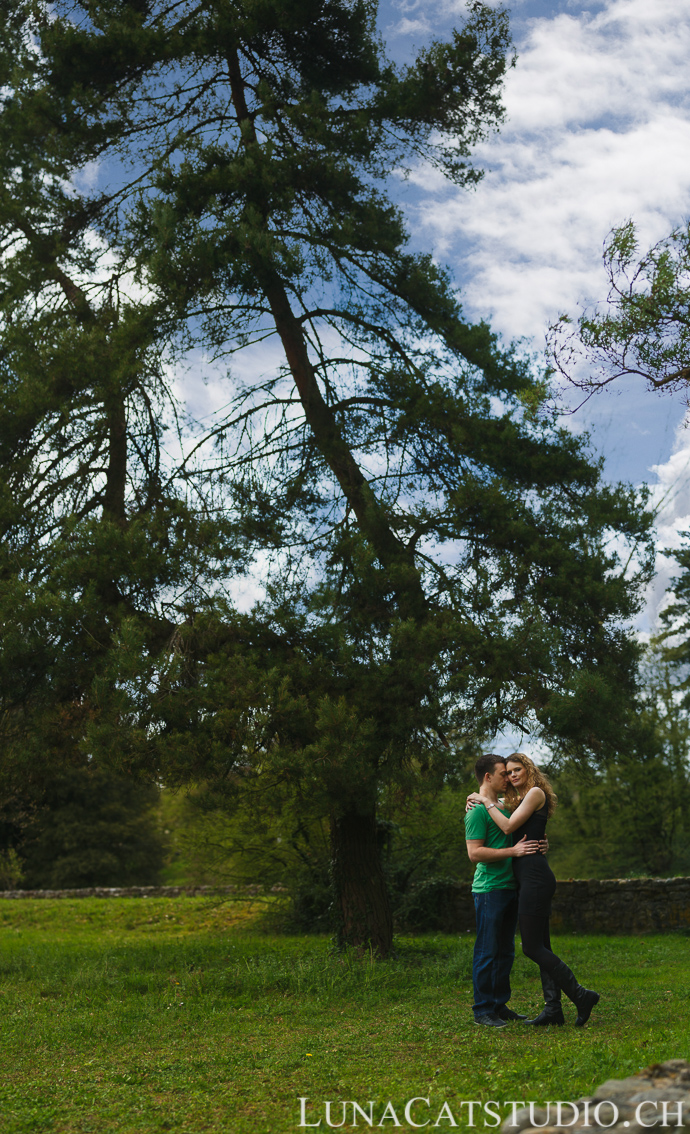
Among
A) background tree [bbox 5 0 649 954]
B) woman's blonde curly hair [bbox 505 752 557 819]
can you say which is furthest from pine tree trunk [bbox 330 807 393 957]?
woman's blonde curly hair [bbox 505 752 557 819]

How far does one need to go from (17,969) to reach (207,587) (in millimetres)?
4860

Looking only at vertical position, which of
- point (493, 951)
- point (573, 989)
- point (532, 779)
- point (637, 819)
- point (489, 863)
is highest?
point (532, 779)

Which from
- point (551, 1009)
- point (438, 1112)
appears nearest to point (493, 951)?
point (551, 1009)

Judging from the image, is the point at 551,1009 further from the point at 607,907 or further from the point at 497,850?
the point at 607,907

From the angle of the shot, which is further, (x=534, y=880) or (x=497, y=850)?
(x=497, y=850)

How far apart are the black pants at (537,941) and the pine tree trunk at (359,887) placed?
15.2ft

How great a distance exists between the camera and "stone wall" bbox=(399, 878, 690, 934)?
13.8 m

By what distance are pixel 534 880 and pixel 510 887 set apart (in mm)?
264

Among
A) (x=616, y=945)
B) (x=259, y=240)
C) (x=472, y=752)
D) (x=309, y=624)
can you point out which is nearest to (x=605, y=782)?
(x=616, y=945)

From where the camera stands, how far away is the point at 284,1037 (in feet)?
18.7

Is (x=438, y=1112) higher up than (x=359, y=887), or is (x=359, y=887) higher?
(x=359, y=887)

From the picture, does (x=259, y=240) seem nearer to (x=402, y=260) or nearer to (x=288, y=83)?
(x=402, y=260)

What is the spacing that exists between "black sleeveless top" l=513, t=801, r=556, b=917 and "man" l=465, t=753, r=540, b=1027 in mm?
62

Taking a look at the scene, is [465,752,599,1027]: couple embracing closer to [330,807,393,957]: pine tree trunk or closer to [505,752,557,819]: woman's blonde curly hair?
[505,752,557,819]: woman's blonde curly hair
